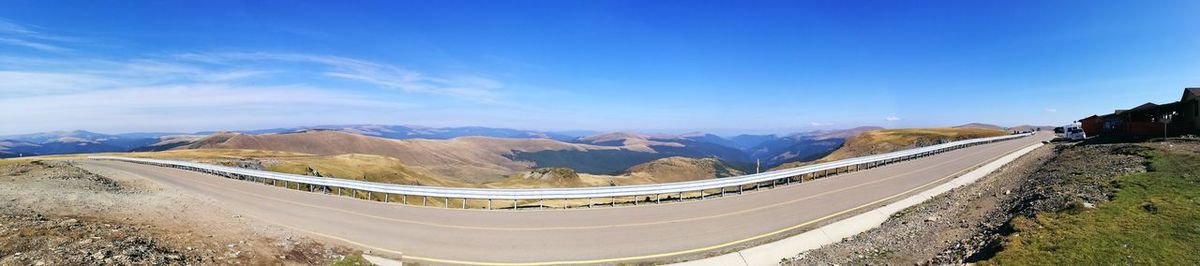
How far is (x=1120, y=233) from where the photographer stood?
12.4m

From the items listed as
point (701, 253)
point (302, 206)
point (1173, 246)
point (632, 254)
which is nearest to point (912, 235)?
point (1173, 246)

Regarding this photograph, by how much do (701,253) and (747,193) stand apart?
14266mm

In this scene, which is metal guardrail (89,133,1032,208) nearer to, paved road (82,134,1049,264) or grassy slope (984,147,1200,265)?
paved road (82,134,1049,264)

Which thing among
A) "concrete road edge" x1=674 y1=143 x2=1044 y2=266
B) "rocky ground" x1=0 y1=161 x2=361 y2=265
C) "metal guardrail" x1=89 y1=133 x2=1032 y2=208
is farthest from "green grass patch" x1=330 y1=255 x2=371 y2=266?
"metal guardrail" x1=89 y1=133 x2=1032 y2=208

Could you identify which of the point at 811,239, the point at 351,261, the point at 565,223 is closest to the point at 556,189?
the point at 565,223

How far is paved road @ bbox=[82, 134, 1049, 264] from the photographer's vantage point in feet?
52.7

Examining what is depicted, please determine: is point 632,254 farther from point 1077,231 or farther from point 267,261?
point 1077,231

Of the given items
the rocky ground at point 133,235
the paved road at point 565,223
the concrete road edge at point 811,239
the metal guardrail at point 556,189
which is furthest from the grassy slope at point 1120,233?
the rocky ground at point 133,235

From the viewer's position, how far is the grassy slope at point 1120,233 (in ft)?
35.5

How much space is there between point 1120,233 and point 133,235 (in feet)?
83.7

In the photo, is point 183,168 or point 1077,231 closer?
point 1077,231

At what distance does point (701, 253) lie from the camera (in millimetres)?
15367

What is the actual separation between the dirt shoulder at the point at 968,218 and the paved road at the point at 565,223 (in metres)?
2.86

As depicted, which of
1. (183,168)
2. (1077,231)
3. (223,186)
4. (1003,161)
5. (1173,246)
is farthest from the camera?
(183,168)
